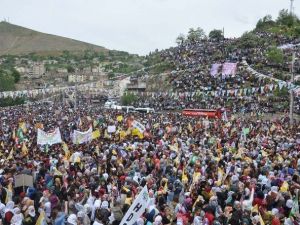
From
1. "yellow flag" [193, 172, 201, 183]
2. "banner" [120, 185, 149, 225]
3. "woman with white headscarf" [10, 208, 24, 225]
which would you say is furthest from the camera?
"yellow flag" [193, 172, 201, 183]

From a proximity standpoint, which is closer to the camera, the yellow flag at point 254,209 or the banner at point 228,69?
the yellow flag at point 254,209

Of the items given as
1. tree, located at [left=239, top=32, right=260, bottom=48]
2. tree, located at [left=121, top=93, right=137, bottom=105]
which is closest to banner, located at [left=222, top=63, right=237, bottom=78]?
tree, located at [left=121, top=93, right=137, bottom=105]

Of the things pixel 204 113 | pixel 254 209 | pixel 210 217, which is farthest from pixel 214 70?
pixel 210 217

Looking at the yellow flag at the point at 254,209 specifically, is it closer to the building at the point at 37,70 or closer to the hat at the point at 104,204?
the hat at the point at 104,204

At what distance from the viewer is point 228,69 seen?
58.4 metres

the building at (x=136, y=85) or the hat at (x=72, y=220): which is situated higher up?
the hat at (x=72, y=220)

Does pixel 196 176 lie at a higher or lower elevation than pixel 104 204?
lower

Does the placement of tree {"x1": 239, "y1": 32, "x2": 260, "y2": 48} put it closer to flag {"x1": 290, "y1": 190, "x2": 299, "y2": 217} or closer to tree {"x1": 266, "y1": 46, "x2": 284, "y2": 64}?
tree {"x1": 266, "y1": 46, "x2": 284, "y2": 64}

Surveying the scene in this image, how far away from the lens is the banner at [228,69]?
189ft

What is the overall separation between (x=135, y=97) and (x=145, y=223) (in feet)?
167

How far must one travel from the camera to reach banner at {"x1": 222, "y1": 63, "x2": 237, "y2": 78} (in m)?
57.6

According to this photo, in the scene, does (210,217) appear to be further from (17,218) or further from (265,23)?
(265,23)

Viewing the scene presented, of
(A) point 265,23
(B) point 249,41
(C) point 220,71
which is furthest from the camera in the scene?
(A) point 265,23

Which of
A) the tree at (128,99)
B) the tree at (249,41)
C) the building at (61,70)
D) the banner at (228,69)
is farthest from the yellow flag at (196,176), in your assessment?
the building at (61,70)
